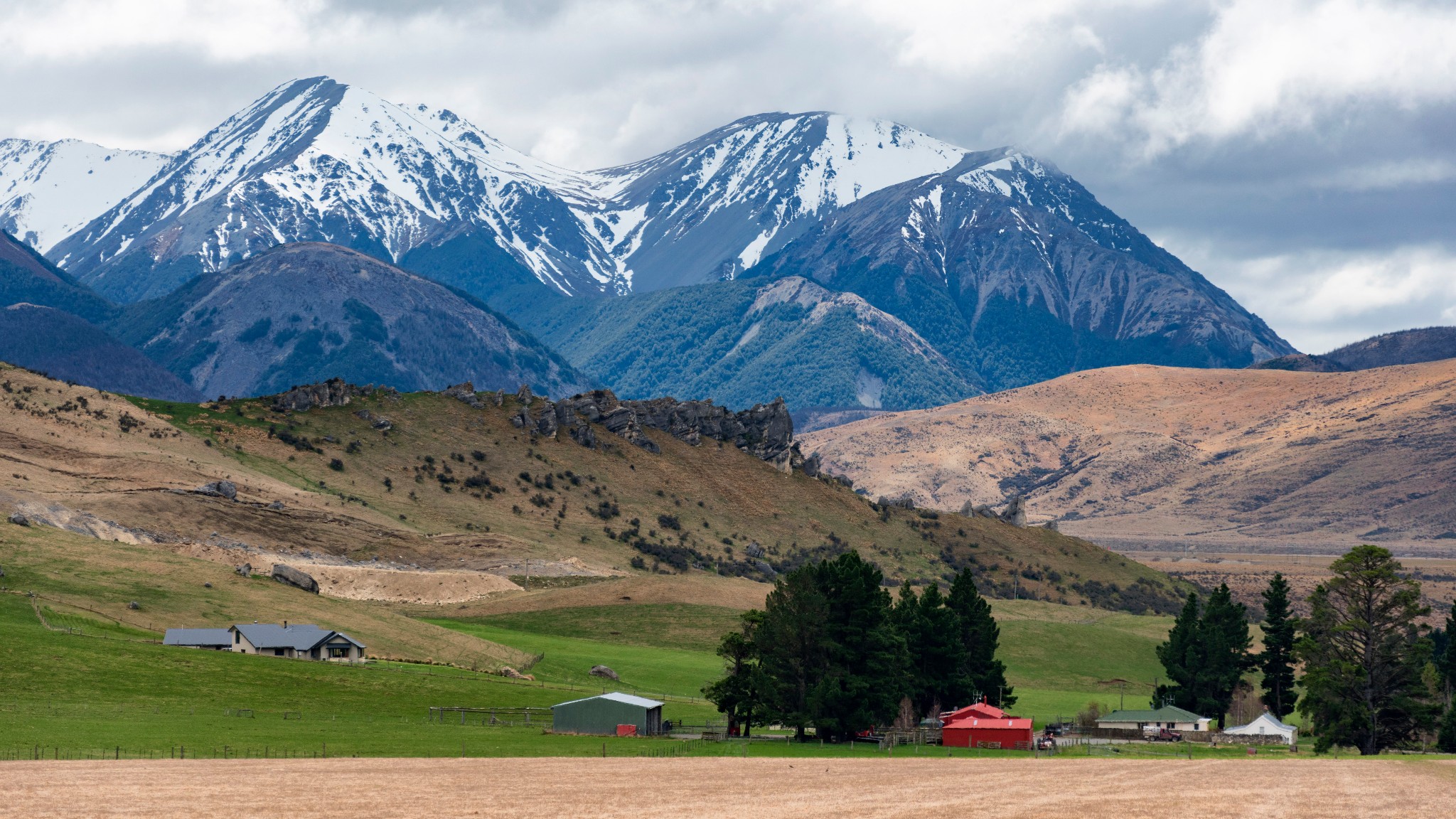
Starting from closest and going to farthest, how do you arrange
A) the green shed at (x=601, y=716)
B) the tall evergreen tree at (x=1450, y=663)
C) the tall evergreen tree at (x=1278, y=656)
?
the green shed at (x=601, y=716), the tall evergreen tree at (x=1450, y=663), the tall evergreen tree at (x=1278, y=656)

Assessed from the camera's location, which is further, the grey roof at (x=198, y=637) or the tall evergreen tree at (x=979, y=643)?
the tall evergreen tree at (x=979, y=643)

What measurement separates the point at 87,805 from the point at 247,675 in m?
43.7

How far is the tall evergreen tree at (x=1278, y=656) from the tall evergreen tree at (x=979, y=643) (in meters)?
19.9

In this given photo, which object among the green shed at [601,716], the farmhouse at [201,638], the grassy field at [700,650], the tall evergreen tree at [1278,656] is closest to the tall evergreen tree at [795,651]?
the green shed at [601,716]

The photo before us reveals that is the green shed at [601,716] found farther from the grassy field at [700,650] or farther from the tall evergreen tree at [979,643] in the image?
the tall evergreen tree at [979,643]

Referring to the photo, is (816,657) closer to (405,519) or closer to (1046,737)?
(1046,737)

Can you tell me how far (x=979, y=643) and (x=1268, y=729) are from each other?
1953 cm

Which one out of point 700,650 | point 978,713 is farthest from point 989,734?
point 700,650

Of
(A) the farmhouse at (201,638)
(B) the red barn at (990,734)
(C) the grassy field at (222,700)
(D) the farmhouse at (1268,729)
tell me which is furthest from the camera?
(D) the farmhouse at (1268,729)

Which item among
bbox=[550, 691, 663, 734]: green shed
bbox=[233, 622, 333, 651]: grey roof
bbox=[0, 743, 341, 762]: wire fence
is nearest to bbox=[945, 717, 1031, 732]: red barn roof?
bbox=[550, 691, 663, 734]: green shed

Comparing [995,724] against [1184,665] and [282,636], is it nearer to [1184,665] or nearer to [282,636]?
[1184,665]


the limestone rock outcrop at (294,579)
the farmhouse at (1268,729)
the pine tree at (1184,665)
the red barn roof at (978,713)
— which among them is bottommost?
the farmhouse at (1268,729)

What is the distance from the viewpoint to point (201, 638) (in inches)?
4102

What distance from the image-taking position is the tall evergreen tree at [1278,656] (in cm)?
11738
